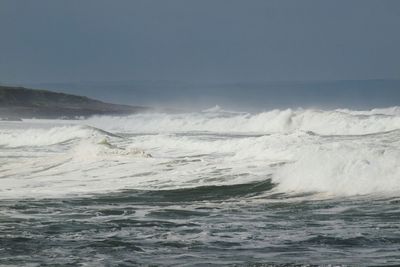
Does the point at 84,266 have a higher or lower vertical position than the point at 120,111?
lower

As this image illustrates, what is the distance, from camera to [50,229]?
1695cm

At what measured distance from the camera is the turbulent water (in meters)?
14.4

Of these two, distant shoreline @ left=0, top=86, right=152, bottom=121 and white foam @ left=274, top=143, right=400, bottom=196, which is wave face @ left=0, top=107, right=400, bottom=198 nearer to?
white foam @ left=274, top=143, right=400, bottom=196

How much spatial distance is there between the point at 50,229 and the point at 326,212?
530 centimetres

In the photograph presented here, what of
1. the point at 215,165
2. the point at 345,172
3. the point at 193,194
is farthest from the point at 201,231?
the point at 215,165

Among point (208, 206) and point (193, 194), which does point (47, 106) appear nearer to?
point (193, 194)

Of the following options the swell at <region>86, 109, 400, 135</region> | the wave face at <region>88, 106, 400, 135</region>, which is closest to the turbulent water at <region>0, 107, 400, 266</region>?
the swell at <region>86, 109, 400, 135</region>

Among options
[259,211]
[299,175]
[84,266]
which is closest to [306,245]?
[84,266]

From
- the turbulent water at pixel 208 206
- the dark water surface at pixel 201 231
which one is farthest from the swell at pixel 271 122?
the dark water surface at pixel 201 231

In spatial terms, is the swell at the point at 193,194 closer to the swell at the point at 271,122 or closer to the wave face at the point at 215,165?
the wave face at the point at 215,165

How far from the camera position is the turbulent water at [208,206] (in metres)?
14.4

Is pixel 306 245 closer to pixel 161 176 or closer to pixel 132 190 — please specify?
pixel 132 190

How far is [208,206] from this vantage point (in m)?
20.6

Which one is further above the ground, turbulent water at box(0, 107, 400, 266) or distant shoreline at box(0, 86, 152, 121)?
distant shoreline at box(0, 86, 152, 121)
